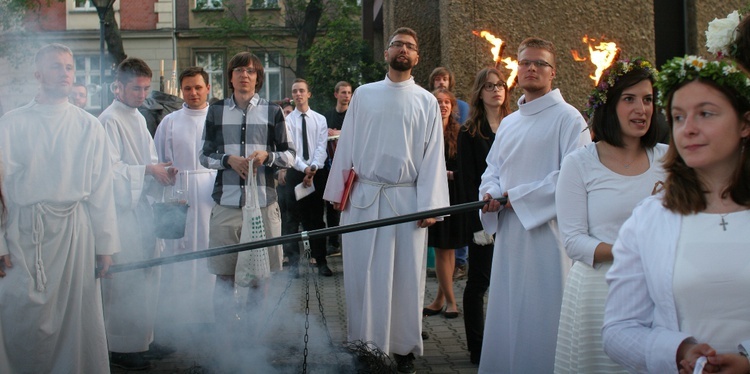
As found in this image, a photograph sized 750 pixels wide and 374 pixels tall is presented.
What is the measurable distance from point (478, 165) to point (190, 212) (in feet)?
8.31

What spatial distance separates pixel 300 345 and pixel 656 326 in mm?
3983

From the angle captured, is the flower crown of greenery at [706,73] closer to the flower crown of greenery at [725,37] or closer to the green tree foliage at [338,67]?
the flower crown of greenery at [725,37]

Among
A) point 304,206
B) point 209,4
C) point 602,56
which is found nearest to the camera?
point 602,56

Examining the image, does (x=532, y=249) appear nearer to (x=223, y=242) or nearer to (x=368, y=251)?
(x=368, y=251)

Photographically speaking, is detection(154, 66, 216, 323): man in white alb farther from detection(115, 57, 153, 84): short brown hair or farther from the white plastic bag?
the white plastic bag

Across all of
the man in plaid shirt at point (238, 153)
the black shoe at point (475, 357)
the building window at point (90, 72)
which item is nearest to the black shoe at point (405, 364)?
the black shoe at point (475, 357)

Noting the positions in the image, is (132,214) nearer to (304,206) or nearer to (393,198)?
(393,198)

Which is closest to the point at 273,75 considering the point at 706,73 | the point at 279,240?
the point at 279,240

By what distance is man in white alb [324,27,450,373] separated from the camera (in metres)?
5.76

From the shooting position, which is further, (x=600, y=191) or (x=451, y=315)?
(x=451, y=315)

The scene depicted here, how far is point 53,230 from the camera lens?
186 inches

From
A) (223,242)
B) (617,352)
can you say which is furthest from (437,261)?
(617,352)

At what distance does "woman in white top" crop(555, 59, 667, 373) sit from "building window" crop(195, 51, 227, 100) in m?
20.0

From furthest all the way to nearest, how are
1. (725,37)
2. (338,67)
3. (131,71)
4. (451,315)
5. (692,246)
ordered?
1. (338,67)
2. (451,315)
3. (131,71)
4. (725,37)
5. (692,246)
